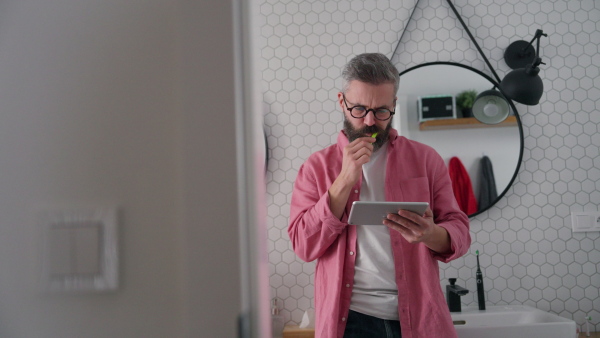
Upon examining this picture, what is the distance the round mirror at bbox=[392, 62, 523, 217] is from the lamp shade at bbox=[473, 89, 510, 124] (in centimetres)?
2

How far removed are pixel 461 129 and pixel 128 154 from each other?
2209 millimetres

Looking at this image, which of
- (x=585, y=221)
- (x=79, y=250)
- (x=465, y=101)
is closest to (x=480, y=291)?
(x=585, y=221)

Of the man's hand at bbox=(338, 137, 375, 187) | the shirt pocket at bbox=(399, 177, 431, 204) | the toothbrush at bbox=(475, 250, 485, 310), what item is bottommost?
the toothbrush at bbox=(475, 250, 485, 310)

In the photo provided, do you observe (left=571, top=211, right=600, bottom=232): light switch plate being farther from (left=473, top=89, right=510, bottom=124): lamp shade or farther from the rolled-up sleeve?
the rolled-up sleeve

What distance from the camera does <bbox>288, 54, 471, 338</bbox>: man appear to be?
128cm

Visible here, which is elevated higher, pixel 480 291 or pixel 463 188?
pixel 463 188

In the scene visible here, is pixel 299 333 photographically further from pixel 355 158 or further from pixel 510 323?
pixel 355 158

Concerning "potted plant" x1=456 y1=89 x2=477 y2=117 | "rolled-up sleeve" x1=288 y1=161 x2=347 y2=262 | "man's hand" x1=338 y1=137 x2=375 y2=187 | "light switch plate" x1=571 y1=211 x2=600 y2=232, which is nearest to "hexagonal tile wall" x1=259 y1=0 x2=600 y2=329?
"light switch plate" x1=571 y1=211 x2=600 y2=232

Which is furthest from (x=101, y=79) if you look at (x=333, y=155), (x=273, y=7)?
(x=273, y=7)

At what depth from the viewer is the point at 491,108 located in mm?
2293

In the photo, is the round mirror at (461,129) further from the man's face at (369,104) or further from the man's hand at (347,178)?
the man's hand at (347,178)

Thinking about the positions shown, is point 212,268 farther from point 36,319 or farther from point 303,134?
point 303,134

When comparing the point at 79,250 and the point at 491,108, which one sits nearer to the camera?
the point at 79,250

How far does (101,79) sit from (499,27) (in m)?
2.44
